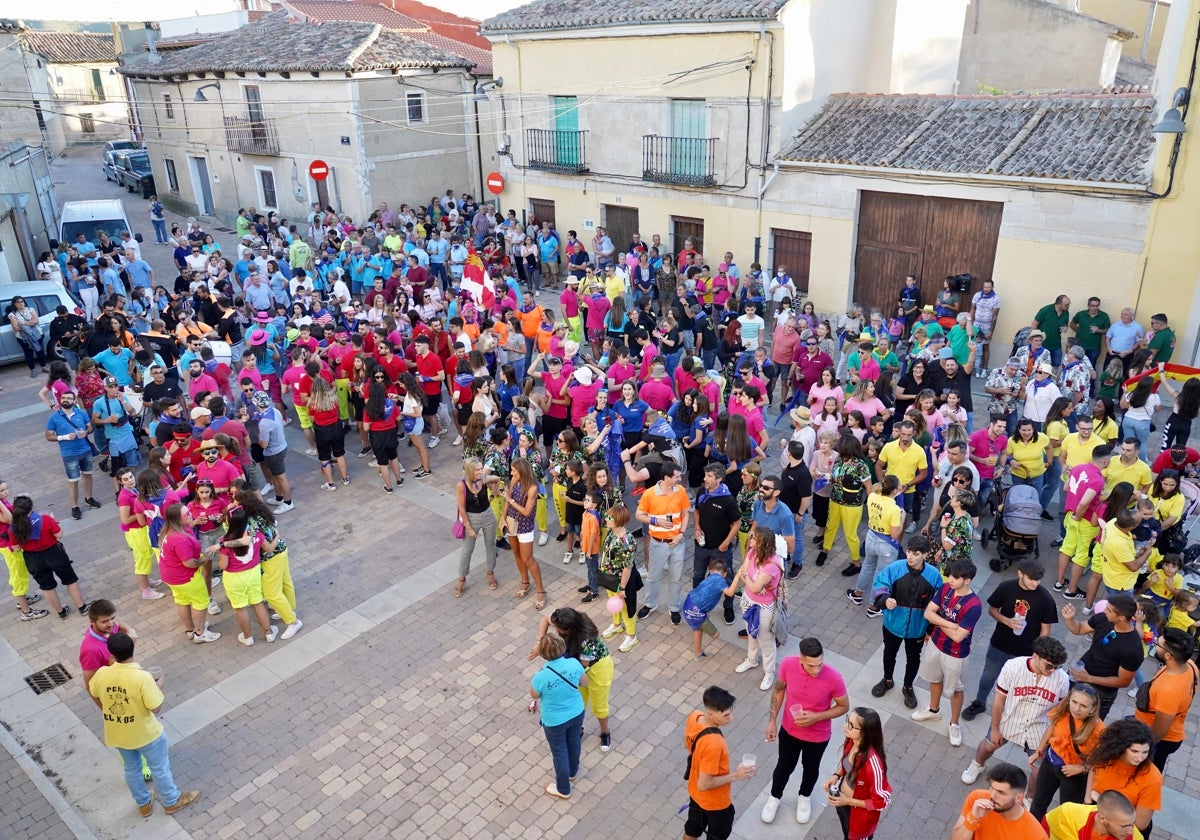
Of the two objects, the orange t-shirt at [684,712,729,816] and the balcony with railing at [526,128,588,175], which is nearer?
the orange t-shirt at [684,712,729,816]

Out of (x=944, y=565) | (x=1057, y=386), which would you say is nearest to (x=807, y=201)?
(x=1057, y=386)

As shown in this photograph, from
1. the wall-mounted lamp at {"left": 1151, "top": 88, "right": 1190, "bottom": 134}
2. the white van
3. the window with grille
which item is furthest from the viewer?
the white van

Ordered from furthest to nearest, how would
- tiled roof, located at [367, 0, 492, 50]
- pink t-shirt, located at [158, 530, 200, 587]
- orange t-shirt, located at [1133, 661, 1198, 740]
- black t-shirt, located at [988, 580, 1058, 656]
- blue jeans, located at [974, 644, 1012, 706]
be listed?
tiled roof, located at [367, 0, 492, 50] < pink t-shirt, located at [158, 530, 200, 587] < blue jeans, located at [974, 644, 1012, 706] < black t-shirt, located at [988, 580, 1058, 656] < orange t-shirt, located at [1133, 661, 1198, 740]

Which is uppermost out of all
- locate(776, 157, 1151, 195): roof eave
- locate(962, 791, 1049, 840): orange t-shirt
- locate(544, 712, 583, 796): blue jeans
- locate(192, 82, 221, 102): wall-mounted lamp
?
locate(192, 82, 221, 102): wall-mounted lamp

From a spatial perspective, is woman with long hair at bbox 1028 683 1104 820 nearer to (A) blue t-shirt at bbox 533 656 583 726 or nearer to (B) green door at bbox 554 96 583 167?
(A) blue t-shirt at bbox 533 656 583 726

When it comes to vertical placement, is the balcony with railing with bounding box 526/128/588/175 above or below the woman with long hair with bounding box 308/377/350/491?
above

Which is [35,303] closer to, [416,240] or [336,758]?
[416,240]

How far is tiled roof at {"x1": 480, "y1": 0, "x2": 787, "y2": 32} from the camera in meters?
16.8

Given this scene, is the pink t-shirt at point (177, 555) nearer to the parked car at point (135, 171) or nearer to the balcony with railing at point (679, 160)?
the balcony with railing at point (679, 160)

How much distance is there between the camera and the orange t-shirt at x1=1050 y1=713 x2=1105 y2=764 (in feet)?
16.8

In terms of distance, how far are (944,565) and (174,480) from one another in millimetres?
8190

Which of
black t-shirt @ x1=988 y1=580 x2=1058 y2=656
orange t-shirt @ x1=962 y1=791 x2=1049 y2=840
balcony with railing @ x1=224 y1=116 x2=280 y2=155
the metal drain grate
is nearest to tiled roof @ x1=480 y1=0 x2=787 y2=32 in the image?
balcony with railing @ x1=224 y1=116 x2=280 y2=155

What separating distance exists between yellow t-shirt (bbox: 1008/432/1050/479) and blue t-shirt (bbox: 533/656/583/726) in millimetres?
5709

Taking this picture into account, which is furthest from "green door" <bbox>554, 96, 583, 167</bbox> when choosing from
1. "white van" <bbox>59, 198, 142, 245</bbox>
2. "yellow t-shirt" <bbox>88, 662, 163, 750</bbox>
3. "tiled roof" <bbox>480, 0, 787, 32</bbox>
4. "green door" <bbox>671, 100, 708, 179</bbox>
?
"yellow t-shirt" <bbox>88, 662, 163, 750</bbox>
